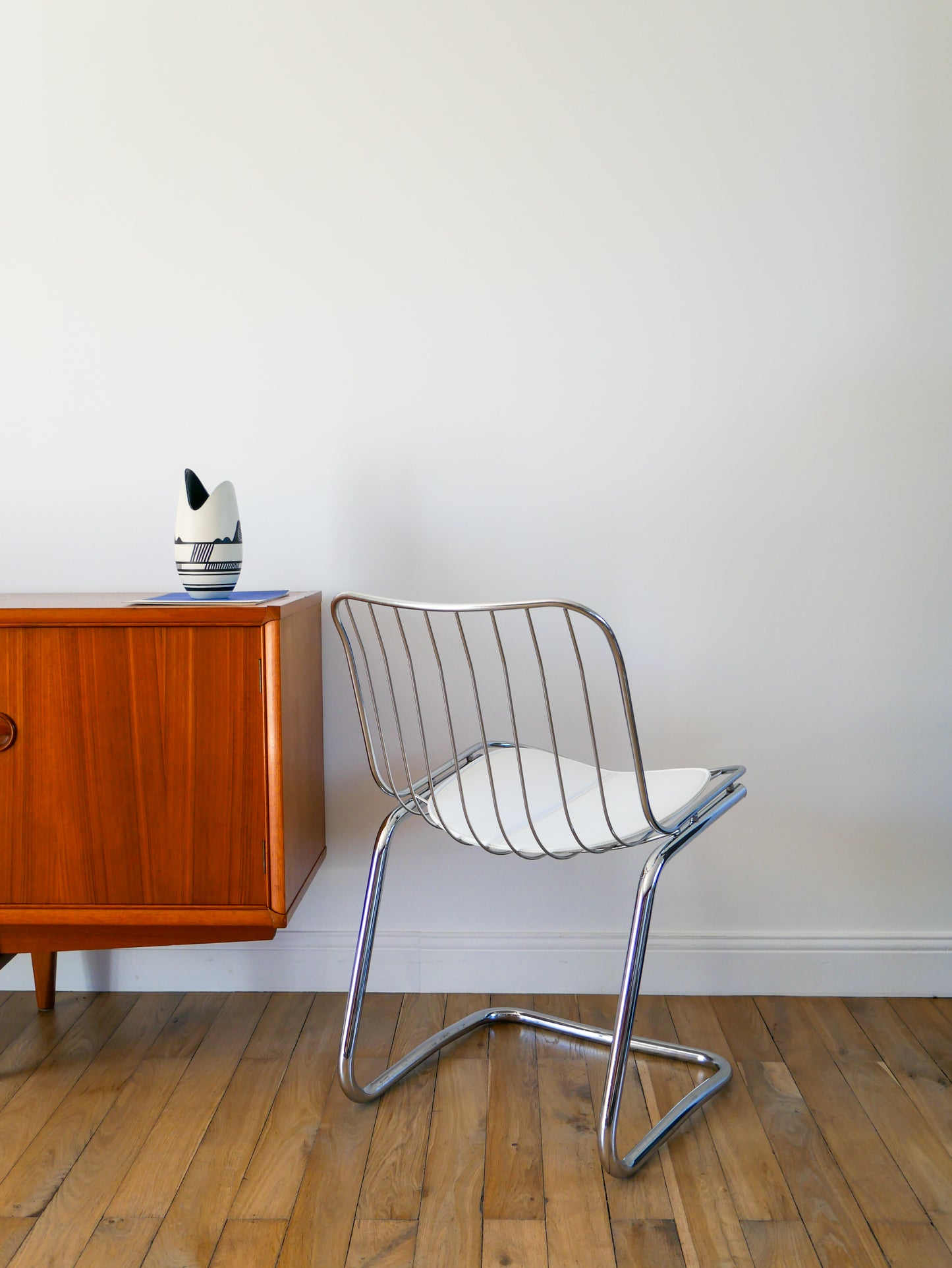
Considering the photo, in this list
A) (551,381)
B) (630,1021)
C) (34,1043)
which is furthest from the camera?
(551,381)

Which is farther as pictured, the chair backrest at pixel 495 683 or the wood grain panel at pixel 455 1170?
the chair backrest at pixel 495 683

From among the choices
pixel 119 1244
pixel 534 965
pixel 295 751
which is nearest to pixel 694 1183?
pixel 534 965

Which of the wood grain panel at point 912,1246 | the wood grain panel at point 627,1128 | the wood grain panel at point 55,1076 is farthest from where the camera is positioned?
the wood grain panel at point 55,1076

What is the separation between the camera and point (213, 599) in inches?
62.5

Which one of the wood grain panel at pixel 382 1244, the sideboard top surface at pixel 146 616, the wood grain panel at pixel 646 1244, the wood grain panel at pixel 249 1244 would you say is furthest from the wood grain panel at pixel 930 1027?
the sideboard top surface at pixel 146 616

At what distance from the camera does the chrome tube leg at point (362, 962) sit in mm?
1489

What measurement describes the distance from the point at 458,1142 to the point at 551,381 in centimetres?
131

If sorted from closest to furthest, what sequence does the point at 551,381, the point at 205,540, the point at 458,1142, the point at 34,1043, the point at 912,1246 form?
the point at 912,1246 → the point at 458,1142 → the point at 205,540 → the point at 34,1043 → the point at 551,381

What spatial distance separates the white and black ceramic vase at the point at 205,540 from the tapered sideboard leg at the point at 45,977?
789 mm

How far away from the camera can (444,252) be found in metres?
1.83

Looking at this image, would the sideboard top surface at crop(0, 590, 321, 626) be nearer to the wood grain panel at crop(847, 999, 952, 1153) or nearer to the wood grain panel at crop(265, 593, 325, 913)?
the wood grain panel at crop(265, 593, 325, 913)

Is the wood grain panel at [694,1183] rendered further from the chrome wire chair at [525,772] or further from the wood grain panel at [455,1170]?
the wood grain panel at [455,1170]

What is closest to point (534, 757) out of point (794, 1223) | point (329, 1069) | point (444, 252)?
point (329, 1069)

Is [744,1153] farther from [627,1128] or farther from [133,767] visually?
[133,767]
